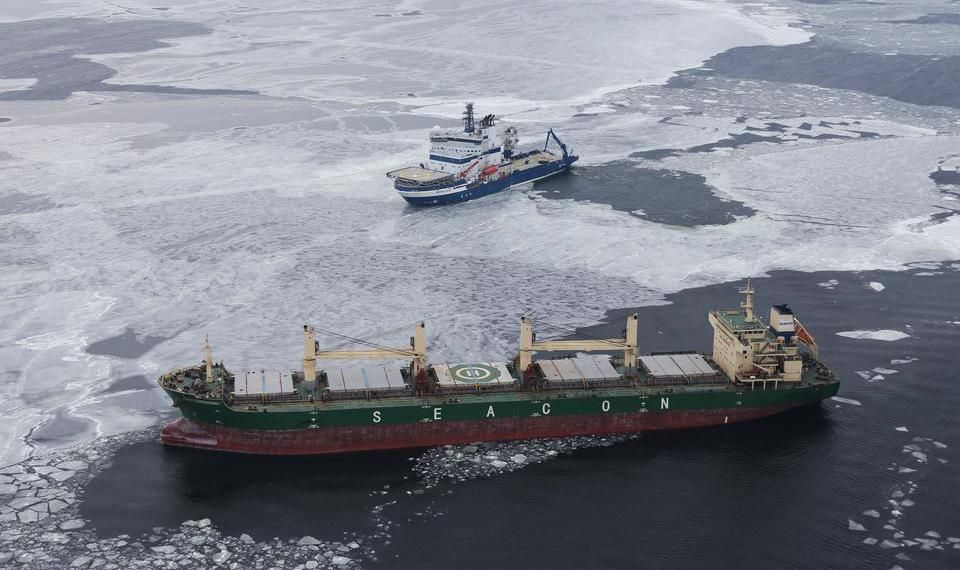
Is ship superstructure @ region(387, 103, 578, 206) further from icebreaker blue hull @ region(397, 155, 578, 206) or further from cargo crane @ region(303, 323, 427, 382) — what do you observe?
cargo crane @ region(303, 323, 427, 382)

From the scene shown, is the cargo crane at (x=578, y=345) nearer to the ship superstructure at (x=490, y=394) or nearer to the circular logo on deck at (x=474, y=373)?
the ship superstructure at (x=490, y=394)

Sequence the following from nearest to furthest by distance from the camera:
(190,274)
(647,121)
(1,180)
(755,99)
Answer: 1. (190,274)
2. (1,180)
3. (647,121)
4. (755,99)

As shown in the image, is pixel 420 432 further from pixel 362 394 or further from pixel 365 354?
pixel 365 354

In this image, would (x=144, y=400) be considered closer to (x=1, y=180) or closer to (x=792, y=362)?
(x=792, y=362)

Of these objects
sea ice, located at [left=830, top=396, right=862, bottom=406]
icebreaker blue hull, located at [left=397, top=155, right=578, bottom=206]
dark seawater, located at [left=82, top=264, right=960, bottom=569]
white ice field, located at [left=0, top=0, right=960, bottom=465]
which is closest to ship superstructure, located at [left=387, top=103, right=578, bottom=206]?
icebreaker blue hull, located at [left=397, top=155, right=578, bottom=206]

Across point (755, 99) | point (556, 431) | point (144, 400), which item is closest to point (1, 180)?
point (144, 400)

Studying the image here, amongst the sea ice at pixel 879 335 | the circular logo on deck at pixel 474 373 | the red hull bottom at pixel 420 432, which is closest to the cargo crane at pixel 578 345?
the circular logo on deck at pixel 474 373

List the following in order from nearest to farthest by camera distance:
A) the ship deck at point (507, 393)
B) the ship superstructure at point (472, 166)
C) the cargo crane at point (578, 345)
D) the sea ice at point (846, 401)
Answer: the ship deck at point (507, 393) < the cargo crane at point (578, 345) < the sea ice at point (846, 401) < the ship superstructure at point (472, 166)

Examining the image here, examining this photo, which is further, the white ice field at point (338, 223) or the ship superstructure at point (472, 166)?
the ship superstructure at point (472, 166)
